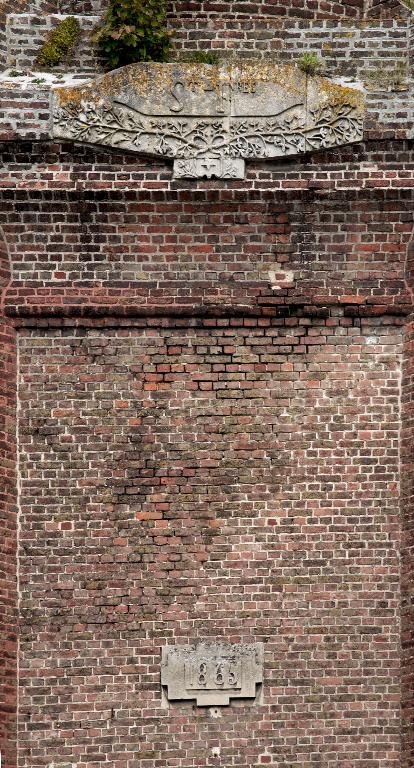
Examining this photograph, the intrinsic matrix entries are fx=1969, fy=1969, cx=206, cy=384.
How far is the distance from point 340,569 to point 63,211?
13.0 feet

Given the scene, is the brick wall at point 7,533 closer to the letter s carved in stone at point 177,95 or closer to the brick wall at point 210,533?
the brick wall at point 210,533

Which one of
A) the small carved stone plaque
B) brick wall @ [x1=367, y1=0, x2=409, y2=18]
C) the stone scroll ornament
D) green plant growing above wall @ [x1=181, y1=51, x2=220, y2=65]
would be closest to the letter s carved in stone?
the stone scroll ornament

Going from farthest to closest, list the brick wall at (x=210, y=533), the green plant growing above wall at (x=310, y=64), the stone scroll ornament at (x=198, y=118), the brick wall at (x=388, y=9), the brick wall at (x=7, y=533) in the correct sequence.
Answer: the brick wall at (x=388, y=9) < the green plant growing above wall at (x=310, y=64) < the stone scroll ornament at (x=198, y=118) < the brick wall at (x=210, y=533) < the brick wall at (x=7, y=533)

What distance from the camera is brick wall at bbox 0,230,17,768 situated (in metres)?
16.9

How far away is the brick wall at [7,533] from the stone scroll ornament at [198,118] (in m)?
1.37

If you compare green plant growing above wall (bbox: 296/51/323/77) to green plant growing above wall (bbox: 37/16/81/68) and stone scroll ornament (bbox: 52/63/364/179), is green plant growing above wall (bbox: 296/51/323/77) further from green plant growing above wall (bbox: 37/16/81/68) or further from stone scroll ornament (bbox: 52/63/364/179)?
green plant growing above wall (bbox: 37/16/81/68)

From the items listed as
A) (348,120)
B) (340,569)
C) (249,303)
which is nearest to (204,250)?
(249,303)

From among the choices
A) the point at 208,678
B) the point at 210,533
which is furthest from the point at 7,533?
the point at 208,678

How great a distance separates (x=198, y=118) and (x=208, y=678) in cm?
489

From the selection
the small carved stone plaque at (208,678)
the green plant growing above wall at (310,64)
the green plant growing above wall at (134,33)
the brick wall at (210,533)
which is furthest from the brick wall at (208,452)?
the green plant growing above wall at (134,33)

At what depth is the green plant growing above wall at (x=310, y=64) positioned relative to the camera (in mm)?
17453

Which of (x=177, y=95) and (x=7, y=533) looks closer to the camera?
(x=7, y=533)

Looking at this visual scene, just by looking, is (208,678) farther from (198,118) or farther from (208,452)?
(198,118)

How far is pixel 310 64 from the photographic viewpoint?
57.3 ft
